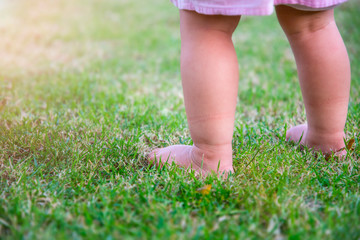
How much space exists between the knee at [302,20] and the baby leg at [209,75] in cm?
22

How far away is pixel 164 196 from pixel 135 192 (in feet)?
0.32

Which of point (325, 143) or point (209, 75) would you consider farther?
point (325, 143)

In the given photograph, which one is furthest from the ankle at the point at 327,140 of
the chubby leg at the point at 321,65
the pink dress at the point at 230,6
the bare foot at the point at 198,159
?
the pink dress at the point at 230,6

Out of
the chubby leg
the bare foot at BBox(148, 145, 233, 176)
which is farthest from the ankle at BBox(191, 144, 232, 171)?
the chubby leg

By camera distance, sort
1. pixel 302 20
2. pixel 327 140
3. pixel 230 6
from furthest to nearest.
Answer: pixel 327 140 → pixel 302 20 → pixel 230 6

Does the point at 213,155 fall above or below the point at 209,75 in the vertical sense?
below

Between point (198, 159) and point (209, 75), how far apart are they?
304 millimetres

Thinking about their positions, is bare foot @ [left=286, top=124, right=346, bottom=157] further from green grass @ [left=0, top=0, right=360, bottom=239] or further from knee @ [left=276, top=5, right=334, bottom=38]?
knee @ [left=276, top=5, right=334, bottom=38]

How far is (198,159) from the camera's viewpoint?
1.17 meters

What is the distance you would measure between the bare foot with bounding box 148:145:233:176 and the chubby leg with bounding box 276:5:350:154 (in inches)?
15.5

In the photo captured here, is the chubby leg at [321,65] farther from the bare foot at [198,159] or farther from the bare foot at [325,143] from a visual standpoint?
the bare foot at [198,159]

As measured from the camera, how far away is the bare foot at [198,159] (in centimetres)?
115

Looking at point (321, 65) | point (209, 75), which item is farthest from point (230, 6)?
point (321, 65)

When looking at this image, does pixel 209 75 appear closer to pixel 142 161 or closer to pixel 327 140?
pixel 142 161
